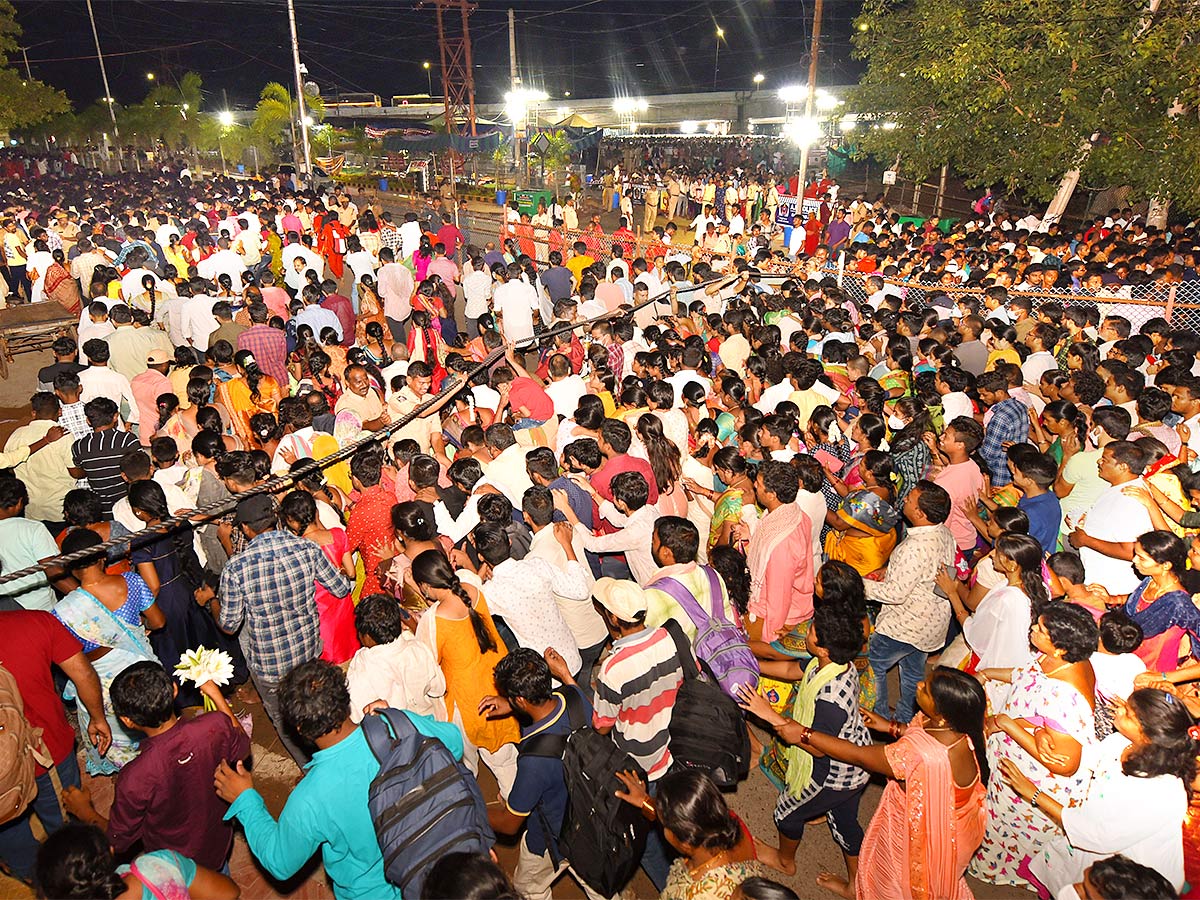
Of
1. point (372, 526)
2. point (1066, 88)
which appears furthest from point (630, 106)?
point (372, 526)

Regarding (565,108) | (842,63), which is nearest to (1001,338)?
(842,63)

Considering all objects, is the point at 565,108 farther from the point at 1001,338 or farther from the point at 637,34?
the point at 1001,338

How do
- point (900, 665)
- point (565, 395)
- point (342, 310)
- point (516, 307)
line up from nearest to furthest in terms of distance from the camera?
point (900, 665) → point (565, 395) → point (342, 310) → point (516, 307)

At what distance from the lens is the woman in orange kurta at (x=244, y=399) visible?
6434 mm

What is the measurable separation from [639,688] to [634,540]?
1.18m

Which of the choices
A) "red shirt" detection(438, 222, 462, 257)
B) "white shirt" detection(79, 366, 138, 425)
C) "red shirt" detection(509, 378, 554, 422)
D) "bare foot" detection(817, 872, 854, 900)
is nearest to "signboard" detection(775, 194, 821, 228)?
"red shirt" detection(438, 222, 462, 257)

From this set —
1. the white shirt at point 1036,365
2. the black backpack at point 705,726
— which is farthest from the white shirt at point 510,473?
the white shirt at point 1036,365

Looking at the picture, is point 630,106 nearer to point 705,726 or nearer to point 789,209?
point 789,209

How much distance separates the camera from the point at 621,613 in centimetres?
339

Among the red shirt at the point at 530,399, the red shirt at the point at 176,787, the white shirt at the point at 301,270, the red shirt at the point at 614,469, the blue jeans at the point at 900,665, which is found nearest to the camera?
the red shirt at the point at 176,787

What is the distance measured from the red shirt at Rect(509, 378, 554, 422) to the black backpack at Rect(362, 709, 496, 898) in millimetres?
3630

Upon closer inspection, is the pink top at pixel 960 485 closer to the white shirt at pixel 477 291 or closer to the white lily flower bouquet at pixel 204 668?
the white lily flower bouquet at pixel 204 668

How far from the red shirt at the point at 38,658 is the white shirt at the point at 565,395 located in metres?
3.79

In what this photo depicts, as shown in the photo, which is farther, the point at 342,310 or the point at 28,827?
the point at 342,310
